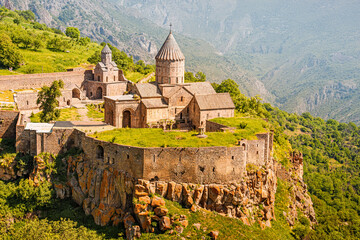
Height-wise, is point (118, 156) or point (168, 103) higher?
point (168, 103)

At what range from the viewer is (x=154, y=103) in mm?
51438

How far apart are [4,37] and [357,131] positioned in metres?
107

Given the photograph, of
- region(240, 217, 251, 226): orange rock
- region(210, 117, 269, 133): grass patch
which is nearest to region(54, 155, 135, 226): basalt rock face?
region(240, 217, 251, 226): orange rock

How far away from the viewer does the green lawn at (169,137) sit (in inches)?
1543

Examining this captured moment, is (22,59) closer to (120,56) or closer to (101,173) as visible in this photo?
(120,56)

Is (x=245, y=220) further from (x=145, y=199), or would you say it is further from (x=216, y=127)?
(x=216, y=127)

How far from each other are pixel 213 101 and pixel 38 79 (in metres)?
29.9

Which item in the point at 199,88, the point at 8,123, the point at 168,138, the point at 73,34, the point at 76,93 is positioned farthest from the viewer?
the point at 73,34

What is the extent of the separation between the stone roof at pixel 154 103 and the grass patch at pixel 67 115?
10.7 meters

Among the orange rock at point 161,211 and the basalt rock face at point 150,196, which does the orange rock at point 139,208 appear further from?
the orange rock at point 161,211

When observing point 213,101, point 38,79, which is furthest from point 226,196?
point 38,79

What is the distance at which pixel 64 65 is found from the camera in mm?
84875

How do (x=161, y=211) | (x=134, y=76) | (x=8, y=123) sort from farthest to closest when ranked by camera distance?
(x=134, y=76), (x=8, y=123), (x=161, y=211)

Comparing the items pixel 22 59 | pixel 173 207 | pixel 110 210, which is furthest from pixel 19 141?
pixel 22 59
